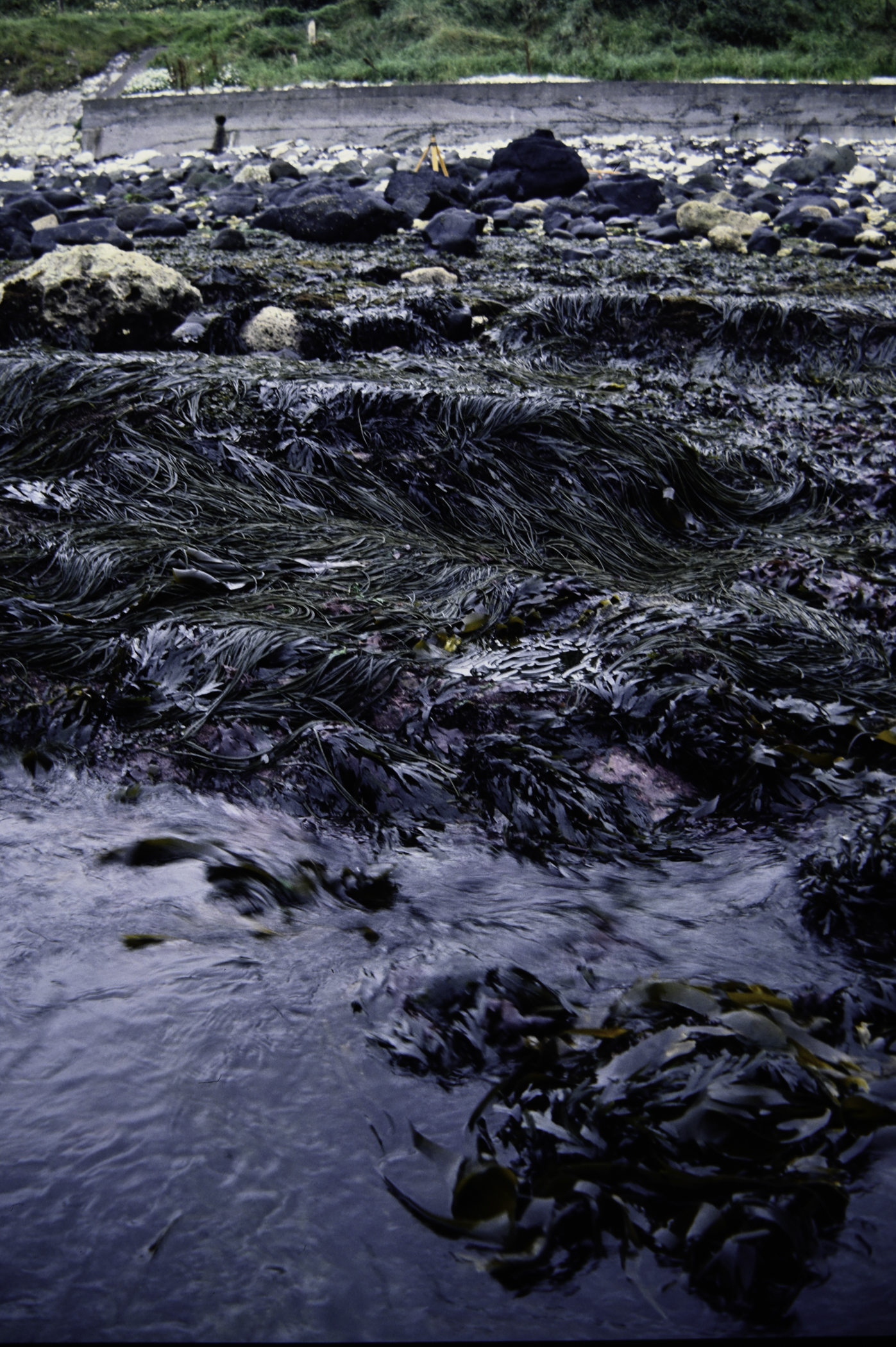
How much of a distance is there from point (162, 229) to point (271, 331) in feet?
18.9

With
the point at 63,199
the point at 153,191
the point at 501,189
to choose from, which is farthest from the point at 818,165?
the point at 63,199

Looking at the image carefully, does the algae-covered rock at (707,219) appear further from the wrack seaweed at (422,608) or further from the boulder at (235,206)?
the wrack seaweed at (422,608)

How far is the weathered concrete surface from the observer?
1440cm

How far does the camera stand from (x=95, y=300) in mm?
5039

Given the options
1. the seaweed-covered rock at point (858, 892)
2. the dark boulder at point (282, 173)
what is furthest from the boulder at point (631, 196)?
the seaweed-covered rock at point (858, 892)

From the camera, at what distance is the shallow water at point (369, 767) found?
117 centimetres

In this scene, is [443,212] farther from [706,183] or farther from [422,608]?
[422,608]

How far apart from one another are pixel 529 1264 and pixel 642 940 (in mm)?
684

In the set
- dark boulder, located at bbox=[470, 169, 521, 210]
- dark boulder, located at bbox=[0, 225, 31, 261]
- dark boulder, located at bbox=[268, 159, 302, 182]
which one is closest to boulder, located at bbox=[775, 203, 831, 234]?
dark boulder, located at bbox=[470, 169, 521, 210]

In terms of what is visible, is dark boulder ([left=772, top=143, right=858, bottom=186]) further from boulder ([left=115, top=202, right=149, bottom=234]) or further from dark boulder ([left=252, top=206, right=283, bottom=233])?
boulder ([left=115, top=202, right=149, bottom=234])

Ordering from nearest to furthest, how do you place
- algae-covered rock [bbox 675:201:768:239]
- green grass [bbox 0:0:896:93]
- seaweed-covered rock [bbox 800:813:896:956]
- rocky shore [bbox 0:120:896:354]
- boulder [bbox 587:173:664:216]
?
1. seaweed-covered rock [bbox 800:813:896:956]
2. rocky shore [bbox 0:120:896:354]
3. algae-covered rock [bbox 675:201:768:239]
4. boulder [bbox 587:173:664:216]
5. green grass [bbox 0:0:896:93]

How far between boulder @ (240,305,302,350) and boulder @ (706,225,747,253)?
198 inches

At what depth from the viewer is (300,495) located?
3664 mm

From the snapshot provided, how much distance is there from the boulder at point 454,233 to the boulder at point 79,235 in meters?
3.08
